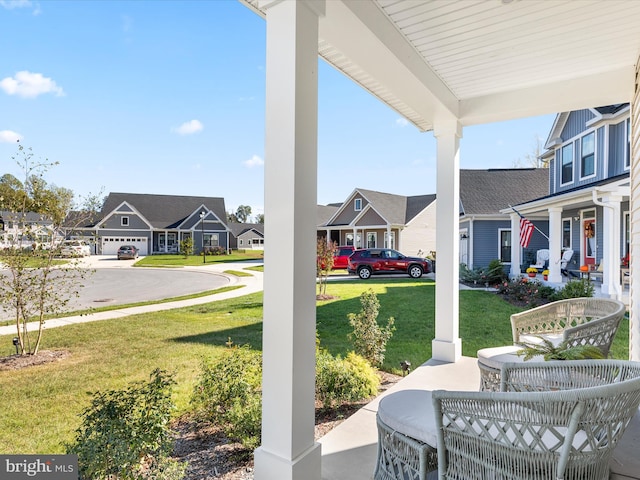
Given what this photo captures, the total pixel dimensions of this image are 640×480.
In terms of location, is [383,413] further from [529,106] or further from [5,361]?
[5,361]

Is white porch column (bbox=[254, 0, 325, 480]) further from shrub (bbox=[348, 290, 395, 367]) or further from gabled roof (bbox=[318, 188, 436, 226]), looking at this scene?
gabled roof (bbox=[318, 188, 436, 226])

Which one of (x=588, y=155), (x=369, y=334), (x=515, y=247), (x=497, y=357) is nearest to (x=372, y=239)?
(x=515, y=247)

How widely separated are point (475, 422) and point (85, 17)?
641 centimetres

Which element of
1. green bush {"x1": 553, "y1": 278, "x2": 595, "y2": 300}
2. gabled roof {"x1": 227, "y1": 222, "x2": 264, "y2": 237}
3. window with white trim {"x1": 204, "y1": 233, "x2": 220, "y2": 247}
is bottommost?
green bush {"x1": 553, "y1": 278, "x2": 595, "y2": 300}

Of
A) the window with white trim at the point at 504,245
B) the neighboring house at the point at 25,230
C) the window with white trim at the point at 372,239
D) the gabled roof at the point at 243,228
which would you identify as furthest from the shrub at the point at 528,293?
the gabled roof at the point at 243,228

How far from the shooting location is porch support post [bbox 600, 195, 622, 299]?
7.91 m

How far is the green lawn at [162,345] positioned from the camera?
3398mm

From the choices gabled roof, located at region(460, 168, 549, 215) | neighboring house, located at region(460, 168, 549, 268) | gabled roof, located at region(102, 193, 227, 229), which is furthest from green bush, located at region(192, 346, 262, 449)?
gabled roof, located at region(102, 193, 227, 229)

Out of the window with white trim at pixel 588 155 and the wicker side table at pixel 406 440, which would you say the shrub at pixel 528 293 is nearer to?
the window with white trim at pixel 588 155

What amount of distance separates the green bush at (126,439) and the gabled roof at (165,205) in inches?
1219

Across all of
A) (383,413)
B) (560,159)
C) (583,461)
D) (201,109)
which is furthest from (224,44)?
(560,159)

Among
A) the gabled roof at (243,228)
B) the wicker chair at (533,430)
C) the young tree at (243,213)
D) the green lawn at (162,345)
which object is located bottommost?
the green lawn at (162,345)

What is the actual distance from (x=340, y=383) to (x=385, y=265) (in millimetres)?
12126

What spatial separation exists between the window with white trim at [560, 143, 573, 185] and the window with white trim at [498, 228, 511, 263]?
3384mm
